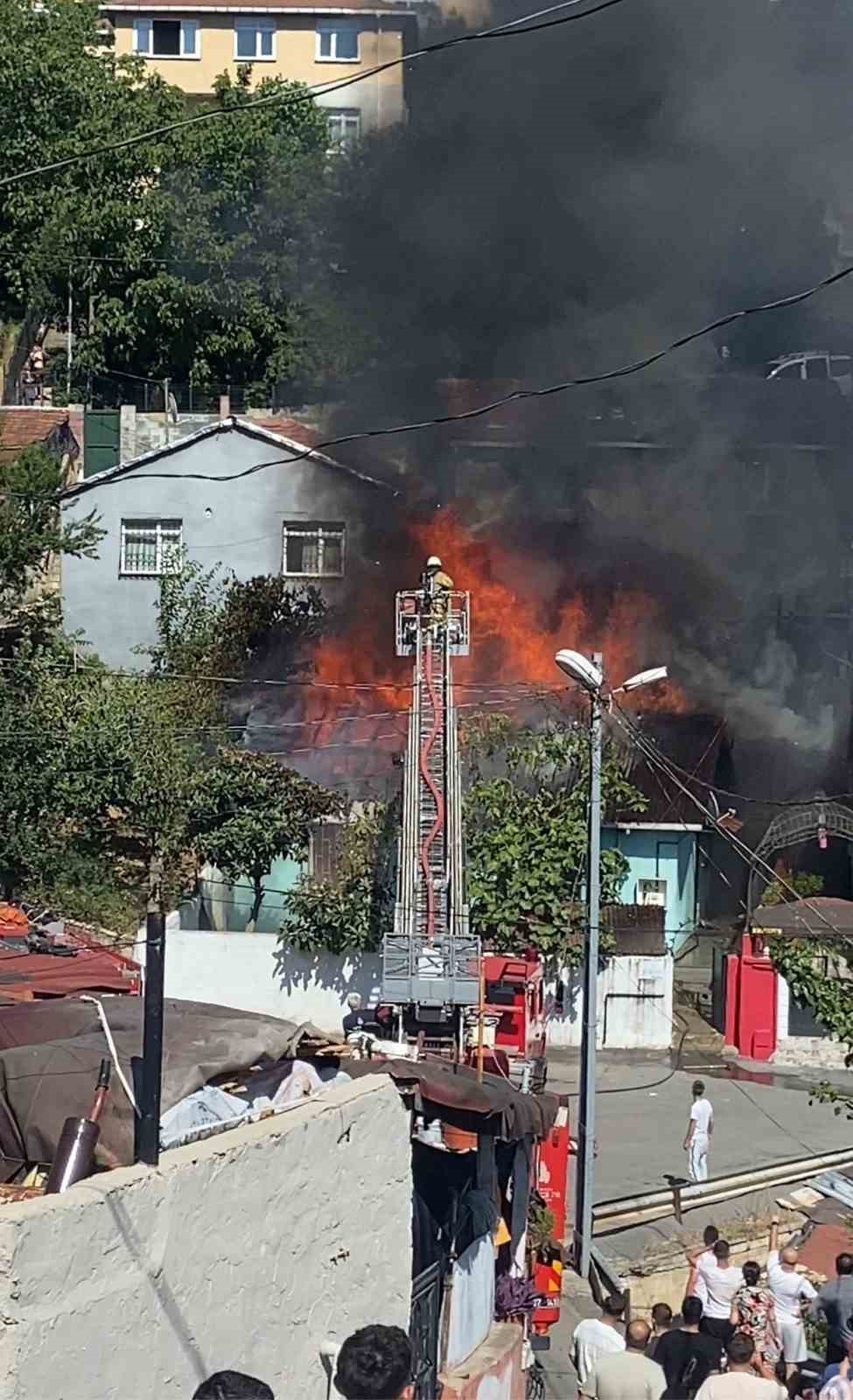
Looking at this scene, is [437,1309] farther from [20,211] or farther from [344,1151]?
[20,211]

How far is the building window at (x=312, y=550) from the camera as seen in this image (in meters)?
31.3

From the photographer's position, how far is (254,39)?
49500mm

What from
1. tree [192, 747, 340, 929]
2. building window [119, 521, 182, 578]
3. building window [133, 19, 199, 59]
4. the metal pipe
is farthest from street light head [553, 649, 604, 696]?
building window [133, 19, 199, 59]

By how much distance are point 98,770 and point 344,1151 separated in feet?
59.6

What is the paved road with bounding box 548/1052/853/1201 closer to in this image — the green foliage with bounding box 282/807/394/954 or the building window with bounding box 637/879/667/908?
the green foliage with bounding box 282/807/394/954

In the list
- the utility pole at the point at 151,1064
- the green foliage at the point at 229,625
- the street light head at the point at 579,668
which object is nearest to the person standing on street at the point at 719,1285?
the utility pole at the point at 151,1064

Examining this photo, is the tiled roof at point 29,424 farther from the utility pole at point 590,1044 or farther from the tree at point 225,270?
the utility pole at point 590,1044

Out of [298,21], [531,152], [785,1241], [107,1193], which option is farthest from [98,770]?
[298,21]

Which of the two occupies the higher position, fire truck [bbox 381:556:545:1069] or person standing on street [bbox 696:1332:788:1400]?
fire truck [bbox 381:556:545:1069]

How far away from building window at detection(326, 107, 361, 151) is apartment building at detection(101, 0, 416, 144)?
13.8 ft

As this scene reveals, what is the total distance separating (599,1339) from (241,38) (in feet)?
151

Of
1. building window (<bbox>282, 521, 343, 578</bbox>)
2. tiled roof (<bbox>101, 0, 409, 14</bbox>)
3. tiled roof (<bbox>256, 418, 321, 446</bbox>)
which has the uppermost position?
tiled roof (<bbox>101, 0, 409, 14</bbox>)

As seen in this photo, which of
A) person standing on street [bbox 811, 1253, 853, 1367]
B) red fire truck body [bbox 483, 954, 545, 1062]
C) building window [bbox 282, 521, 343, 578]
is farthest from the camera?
building window [bbox 282, 521, 343, 578]

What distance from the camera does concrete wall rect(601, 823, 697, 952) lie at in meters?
29.1
